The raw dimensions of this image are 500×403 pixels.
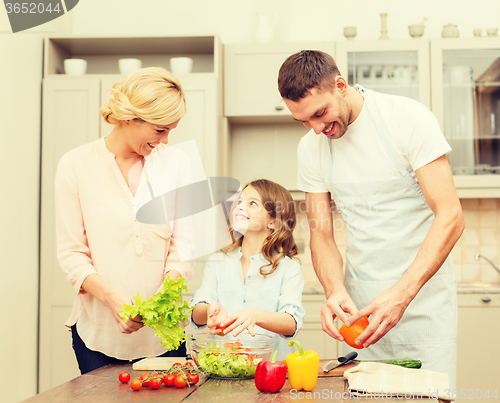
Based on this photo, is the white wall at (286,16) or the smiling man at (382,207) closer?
the smiling man at (382,207)

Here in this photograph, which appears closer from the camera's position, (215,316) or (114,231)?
(215,316)

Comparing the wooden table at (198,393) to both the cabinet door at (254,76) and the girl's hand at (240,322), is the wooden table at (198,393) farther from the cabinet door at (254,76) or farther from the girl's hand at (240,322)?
the cabinet door at (254,76)

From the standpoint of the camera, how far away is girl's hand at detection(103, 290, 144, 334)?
4.60ft

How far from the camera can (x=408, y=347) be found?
1.53m

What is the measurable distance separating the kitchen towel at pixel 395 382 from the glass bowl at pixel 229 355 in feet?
0.76

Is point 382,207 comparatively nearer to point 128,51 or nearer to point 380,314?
point 380,314

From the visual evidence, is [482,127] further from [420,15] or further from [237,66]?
[237,66]

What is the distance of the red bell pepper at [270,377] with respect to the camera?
1.10m

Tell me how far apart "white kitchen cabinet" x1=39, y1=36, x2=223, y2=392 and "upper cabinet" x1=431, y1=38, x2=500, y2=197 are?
1391 millimetres

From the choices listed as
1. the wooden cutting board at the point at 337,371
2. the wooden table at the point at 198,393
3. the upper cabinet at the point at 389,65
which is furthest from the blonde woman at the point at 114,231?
the upper cabinet at the point at 389,65

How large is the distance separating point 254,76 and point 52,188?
4.70ft

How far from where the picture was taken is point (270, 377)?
1.10 m

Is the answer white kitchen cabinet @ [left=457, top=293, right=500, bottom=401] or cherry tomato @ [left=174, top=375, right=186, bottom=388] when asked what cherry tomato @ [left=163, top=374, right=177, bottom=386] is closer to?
cherry tomato @ [left=174, top=375, right=186, bottom=388]

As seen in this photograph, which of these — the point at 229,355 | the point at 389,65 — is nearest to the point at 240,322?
the point at 229,355
